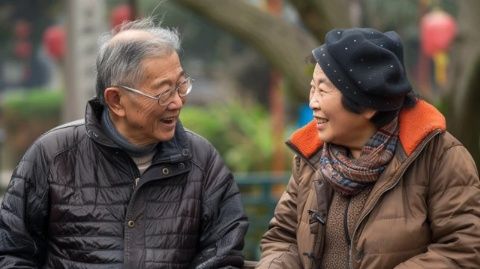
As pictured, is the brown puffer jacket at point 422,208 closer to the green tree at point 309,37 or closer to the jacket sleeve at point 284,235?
the jacket sleeve at point 284,235

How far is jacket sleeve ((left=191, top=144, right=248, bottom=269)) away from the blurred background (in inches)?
18.3

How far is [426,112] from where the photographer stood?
334cm

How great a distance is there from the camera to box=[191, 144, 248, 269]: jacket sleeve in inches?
143

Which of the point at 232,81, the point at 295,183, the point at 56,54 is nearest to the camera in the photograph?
the point at 295,183

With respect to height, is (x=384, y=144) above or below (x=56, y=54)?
above

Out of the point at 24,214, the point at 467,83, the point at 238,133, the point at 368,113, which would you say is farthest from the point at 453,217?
the point at 238,133

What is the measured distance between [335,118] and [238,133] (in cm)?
1062

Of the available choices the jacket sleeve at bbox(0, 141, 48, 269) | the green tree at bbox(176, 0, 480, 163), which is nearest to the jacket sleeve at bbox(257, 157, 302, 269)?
the jacket sleeve at bbox(0, 141, 48, 269)

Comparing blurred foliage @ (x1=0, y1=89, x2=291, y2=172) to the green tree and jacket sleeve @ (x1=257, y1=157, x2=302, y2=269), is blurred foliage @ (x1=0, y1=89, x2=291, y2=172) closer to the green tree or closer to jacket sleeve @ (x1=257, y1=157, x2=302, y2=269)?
the green tree

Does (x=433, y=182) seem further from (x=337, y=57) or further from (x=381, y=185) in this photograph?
(x=337, y=57)

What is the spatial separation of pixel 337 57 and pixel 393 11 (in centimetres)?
2160

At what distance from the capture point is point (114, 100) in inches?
143

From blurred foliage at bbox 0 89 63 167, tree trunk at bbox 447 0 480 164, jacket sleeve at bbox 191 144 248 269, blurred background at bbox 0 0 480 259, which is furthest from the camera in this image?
blurred foliage at bbox 0 89 63 167

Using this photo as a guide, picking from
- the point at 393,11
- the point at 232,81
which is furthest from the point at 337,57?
the point at 232,81
